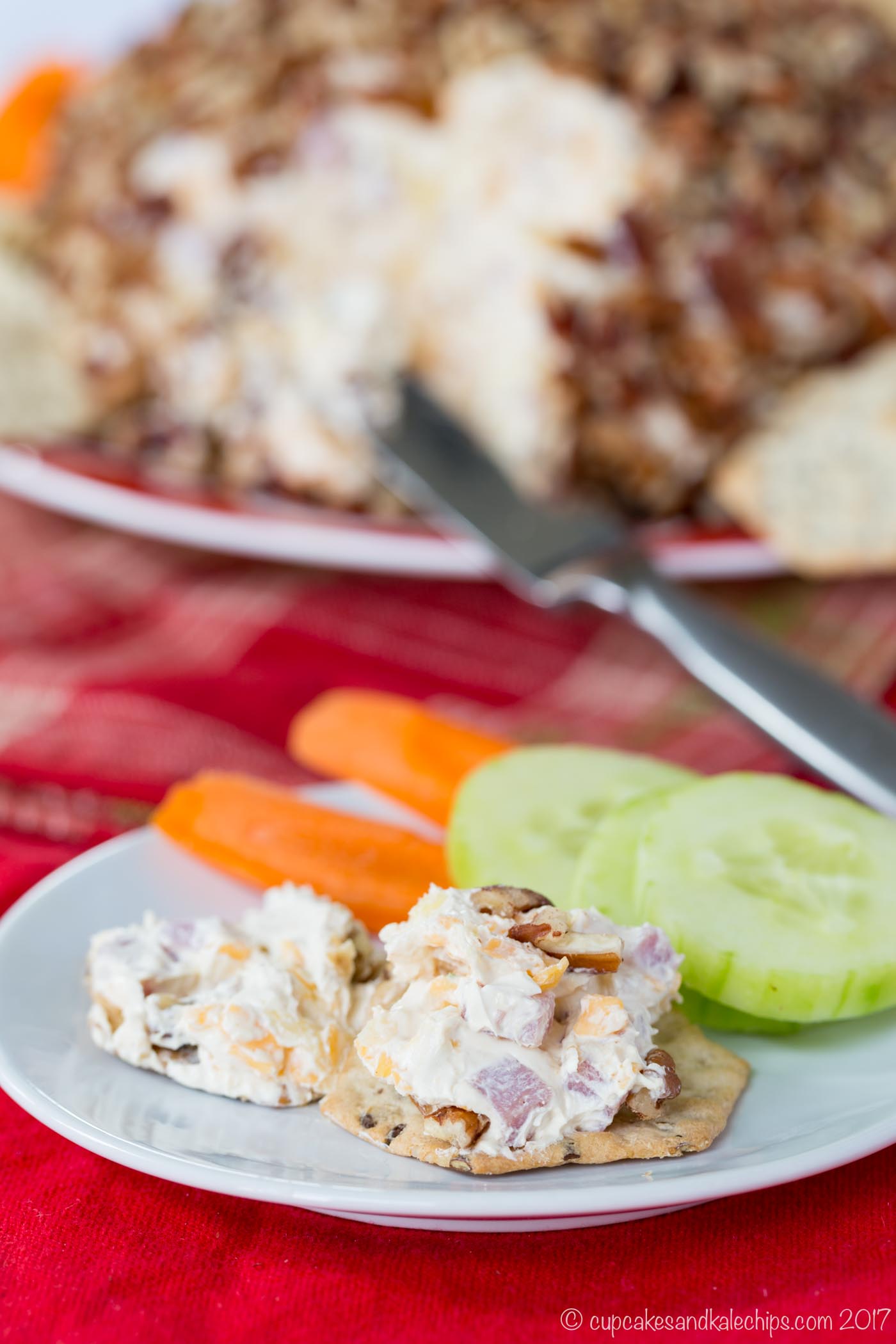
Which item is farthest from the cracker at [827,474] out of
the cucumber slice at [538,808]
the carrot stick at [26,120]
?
the carrot stick at [26,120]

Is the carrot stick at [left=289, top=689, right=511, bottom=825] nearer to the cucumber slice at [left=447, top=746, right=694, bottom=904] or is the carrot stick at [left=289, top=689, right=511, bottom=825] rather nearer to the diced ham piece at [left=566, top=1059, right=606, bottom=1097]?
the cucumber slice at [left=447, top=746, right=694, bottom=904]

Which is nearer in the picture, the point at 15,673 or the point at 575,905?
the point at 575,905

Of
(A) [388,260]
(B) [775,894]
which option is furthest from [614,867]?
(A) [388,260]

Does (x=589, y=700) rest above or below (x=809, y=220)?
below

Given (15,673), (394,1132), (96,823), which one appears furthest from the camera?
(15,673)

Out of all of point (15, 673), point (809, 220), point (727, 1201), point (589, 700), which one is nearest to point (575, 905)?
point (727, 1201)

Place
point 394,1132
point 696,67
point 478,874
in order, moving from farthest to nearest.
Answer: point 696,67, point 478,874, point 394,1132

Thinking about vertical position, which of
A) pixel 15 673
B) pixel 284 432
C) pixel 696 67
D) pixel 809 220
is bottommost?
pixel 15 673

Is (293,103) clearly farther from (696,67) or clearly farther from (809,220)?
(809,220)

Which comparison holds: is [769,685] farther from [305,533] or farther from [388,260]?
[388,260]
